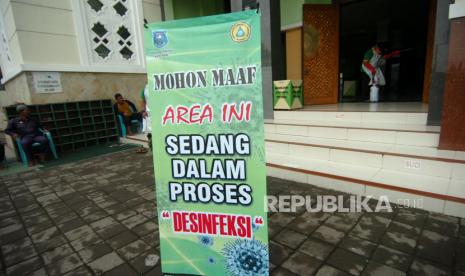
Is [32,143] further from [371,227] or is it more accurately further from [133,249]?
[371,227]

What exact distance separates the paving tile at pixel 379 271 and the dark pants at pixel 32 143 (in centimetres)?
680

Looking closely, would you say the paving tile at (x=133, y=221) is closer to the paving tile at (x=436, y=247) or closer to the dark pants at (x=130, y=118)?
the paving tile at (x=436, y=247)

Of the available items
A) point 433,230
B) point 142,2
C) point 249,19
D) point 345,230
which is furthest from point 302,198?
point 142,2

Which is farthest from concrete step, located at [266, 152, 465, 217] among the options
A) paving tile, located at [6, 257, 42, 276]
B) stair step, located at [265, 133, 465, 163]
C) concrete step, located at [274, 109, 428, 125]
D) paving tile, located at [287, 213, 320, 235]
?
paving tile, located at [6, 257, 42, 276]

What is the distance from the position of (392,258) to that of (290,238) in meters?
0.85

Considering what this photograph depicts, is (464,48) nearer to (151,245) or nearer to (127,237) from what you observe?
(151,245)

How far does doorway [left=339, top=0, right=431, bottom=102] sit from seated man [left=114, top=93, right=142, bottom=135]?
7519 mm

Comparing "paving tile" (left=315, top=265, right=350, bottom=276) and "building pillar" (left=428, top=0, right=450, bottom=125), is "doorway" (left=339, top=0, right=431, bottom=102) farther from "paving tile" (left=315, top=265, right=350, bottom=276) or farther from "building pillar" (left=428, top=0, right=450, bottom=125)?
"paving tile" (left=315, top=265, right=350, bottom=276)

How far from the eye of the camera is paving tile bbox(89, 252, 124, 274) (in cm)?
214

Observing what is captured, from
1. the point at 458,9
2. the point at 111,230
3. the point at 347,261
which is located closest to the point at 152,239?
the point at 111,230

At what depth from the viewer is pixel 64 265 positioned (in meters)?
2.22

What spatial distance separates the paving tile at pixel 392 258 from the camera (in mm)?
1990

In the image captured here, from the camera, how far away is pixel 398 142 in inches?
151

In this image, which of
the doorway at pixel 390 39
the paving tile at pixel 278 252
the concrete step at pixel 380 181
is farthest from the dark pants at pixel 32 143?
the doorway at pixel 390 39
